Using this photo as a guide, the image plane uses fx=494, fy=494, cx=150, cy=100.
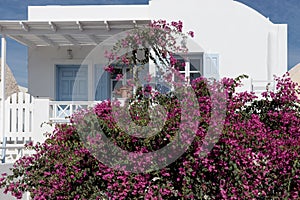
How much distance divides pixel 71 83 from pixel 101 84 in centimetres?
100

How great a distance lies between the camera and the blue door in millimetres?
15141

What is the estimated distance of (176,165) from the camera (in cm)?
602

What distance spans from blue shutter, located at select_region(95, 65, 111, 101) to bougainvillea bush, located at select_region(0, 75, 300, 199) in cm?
833

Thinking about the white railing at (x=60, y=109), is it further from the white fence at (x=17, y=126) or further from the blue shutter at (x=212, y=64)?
the blue shutter at (x=212, y=64)

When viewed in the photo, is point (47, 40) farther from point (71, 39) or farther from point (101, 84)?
point (101, 84)

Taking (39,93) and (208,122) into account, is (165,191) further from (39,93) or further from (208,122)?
(39,93)

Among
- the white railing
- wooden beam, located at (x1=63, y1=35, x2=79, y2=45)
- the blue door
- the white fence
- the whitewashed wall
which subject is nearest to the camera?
the white railing

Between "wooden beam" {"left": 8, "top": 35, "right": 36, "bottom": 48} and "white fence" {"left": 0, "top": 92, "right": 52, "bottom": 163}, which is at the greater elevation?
"wooden beam" {"left": 8, "top": 35, "right": 36, "bottom": 48}

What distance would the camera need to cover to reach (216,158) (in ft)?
19.9

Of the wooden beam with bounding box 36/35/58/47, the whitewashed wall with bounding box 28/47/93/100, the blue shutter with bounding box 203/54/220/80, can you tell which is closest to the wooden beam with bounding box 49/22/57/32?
the wooden beam with bounding box 36/35/58/47

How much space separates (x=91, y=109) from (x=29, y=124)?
5.83m

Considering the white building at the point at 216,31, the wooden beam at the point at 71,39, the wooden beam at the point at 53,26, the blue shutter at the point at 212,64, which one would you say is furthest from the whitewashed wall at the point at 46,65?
the blue shutter at the point at 212,64

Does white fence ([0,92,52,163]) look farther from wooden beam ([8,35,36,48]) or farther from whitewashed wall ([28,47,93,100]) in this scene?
whitewashed wall ([28,47,93,100])

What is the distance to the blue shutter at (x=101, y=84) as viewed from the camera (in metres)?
15.0
